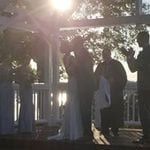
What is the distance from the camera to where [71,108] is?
10250mm

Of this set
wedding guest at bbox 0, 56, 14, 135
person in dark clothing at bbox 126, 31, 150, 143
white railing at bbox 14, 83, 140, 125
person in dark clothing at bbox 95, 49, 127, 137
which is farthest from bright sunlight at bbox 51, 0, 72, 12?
person in dark clothing at bbox 126, 31, 150, 143

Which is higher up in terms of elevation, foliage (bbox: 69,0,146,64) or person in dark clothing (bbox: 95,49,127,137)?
foliage (bbox: 69,0,146,64)

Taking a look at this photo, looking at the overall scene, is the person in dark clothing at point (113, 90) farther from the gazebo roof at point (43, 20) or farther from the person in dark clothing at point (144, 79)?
the gazebo roof at point (43, 20)

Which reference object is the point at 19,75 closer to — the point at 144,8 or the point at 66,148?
the point at 66,148

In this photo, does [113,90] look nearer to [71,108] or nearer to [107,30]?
[71,108]

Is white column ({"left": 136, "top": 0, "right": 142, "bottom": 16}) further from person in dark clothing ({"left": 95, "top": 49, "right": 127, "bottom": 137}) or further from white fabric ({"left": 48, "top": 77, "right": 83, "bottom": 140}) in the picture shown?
white fabric ({"left": 48, "top": 77, "right": 83, "bottom": 140})

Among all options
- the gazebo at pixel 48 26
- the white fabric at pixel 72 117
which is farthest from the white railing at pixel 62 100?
the white fabric at pixel 72 117

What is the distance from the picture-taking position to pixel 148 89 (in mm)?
9812

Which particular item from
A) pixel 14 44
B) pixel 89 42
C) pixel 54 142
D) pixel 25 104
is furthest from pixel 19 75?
pixel 89 42

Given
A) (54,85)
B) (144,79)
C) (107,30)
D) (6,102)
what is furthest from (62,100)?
(107,30)

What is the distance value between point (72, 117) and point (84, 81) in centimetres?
68

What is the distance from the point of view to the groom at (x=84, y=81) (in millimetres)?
10086

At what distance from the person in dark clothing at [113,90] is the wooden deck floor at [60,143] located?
26cm

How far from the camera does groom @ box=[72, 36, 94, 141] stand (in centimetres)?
1009
